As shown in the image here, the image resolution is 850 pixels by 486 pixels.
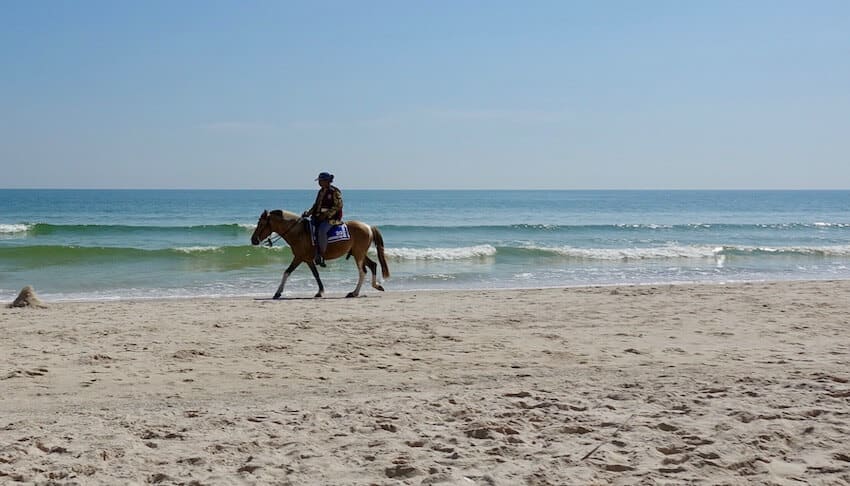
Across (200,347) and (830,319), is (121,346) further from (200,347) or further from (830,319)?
(830,319)

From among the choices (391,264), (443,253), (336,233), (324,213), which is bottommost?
(391,264)

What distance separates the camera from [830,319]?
1004 centimetres

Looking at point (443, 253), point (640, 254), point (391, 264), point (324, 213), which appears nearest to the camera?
point (324, 213)

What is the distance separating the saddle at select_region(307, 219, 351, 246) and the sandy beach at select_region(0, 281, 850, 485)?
8.94 feet

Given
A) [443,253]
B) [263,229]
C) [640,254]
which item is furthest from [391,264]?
[640,254]

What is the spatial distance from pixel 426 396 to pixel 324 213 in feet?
25.5

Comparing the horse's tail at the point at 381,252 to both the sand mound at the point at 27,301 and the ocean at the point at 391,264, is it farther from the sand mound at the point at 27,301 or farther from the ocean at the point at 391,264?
the sand mound at the point at 27,301

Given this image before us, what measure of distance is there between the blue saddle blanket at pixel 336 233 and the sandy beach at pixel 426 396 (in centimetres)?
272

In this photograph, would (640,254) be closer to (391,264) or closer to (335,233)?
(391,264)

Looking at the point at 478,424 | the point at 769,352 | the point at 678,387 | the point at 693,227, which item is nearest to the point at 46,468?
the point at 478,424

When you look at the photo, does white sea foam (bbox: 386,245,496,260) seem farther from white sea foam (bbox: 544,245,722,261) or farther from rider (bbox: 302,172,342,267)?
rider (bbox: 302,172,342,267)

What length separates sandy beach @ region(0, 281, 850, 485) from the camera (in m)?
4.27

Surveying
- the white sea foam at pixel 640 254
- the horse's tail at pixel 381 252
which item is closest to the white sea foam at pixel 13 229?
the white sea foam at pixel 640 254

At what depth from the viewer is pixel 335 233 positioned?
44.3 feet
